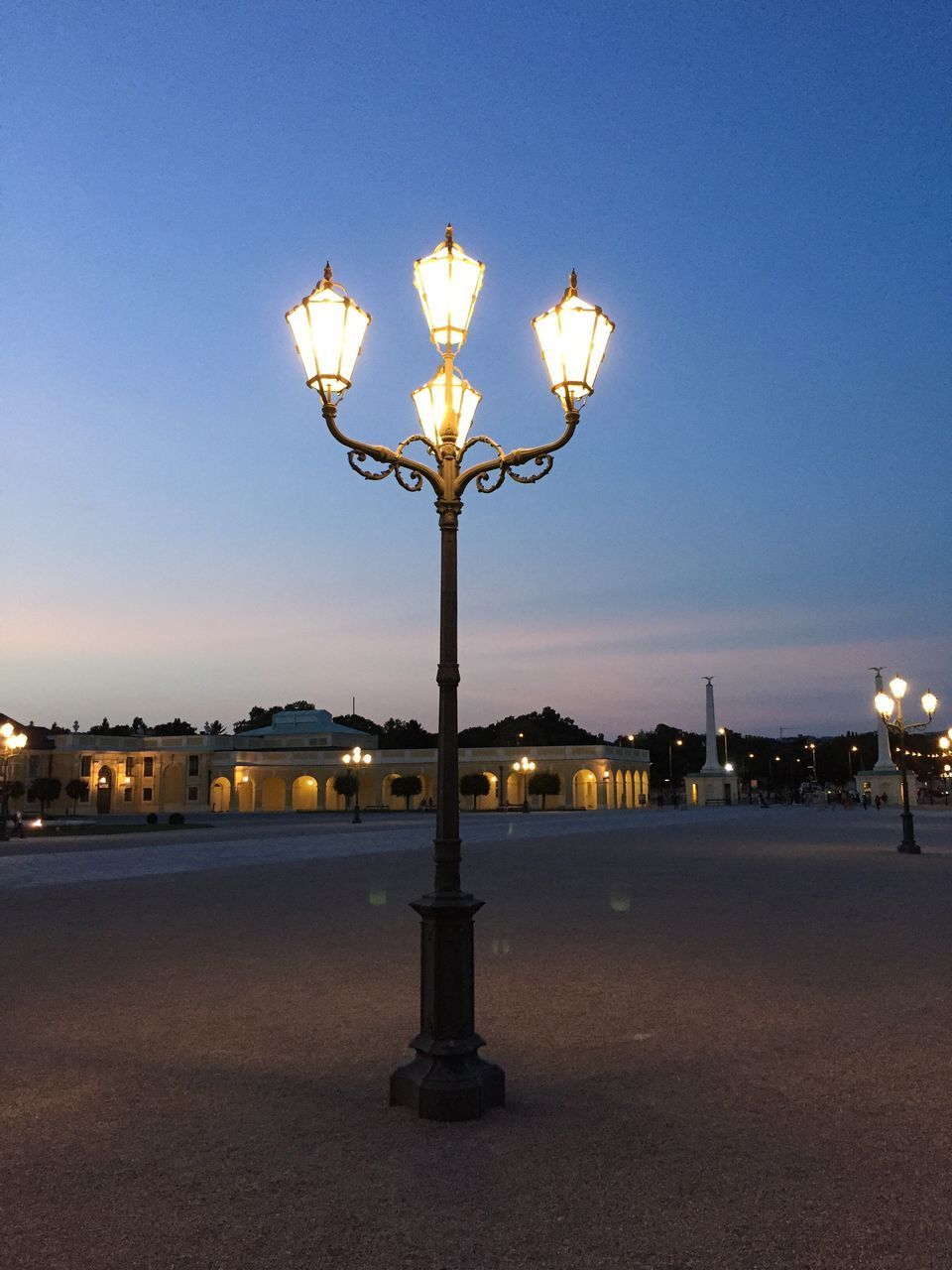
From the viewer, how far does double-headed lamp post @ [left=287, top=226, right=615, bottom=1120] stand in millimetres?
5535

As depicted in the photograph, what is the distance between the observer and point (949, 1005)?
304 inches

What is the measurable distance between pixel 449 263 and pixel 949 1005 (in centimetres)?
653

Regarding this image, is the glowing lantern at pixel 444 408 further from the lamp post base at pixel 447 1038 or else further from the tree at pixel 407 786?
the tree at pixel 407 786

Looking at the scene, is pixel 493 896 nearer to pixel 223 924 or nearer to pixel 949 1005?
pixel 223 924

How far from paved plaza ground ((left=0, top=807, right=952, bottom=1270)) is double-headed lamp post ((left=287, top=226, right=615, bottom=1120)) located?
1.21 ft

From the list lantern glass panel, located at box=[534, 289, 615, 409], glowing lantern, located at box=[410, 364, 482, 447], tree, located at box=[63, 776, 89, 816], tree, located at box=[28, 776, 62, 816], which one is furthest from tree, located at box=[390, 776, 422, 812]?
lantern glass panel, located at box=[534, 289, 615, 409]

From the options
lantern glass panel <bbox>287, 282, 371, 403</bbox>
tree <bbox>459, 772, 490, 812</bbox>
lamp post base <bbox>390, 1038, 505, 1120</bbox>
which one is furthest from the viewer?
tree <bbox>459, 772, 490, 812</bbox>

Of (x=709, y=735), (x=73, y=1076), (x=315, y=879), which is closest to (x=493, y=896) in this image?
(x=315, y=879)

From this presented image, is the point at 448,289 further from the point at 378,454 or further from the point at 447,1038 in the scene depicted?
the point at 447,1038

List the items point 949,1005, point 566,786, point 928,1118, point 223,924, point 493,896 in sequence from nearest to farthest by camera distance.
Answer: point 928,1118, point 949,1005, point 223,924, point 493,896, point 566,786

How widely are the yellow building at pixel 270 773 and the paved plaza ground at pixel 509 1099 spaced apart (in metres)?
73.7

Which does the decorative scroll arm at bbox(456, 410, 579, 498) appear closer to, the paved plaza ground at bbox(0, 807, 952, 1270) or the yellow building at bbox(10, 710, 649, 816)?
the paved plaza ground at bbox(0, 807, 952, 1270)

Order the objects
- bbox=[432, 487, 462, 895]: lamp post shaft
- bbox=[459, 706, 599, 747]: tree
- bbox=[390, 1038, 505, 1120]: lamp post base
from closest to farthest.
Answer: bbox=[390, 1038, 505, 1120]: lamp post base, bbox=[432, 487, 462, 895]: lamp post shaft, bbox=[459, 706, 599, 747]: tree

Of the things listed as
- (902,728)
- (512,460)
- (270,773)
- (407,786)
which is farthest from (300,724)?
(512,460)
